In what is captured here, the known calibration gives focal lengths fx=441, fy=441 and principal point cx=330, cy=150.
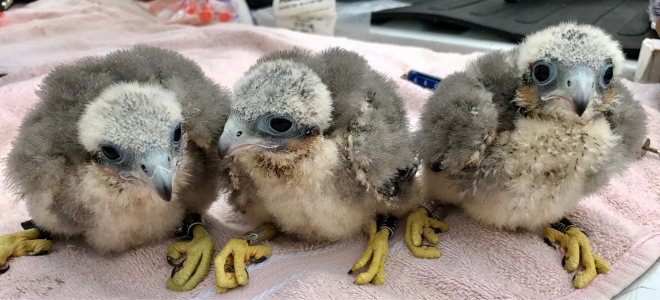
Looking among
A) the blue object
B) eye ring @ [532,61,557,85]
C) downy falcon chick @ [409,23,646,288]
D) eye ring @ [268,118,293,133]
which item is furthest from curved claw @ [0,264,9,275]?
the blue object

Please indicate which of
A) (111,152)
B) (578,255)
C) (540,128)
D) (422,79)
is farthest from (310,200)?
(422,79)

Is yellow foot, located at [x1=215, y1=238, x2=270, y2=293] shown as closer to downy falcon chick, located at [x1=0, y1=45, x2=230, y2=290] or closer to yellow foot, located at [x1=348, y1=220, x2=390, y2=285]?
downy falcon chick, located at [x1=0, y1=45, x2=230, y2=290]

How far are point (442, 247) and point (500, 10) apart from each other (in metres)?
1.77

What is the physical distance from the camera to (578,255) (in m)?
1.12

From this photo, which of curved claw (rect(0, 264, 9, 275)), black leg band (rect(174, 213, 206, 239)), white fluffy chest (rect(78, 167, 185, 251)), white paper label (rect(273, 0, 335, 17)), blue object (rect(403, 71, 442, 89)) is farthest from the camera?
white paper label (rect(273, 0, 335, 17))

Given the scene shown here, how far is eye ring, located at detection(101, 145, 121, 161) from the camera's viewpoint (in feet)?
3.02

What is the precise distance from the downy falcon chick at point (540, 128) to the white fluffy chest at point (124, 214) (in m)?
0.68

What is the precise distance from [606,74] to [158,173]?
998 mm

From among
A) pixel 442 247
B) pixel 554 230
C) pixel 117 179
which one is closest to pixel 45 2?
pixel 117 179

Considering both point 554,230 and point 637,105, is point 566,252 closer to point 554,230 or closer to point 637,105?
point 554,230

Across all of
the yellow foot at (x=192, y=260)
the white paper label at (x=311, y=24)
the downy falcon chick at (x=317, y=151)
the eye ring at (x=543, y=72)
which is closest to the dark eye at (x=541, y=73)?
the eye ring at (x=543, y=72)

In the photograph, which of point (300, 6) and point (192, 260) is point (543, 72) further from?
point (300, 6)

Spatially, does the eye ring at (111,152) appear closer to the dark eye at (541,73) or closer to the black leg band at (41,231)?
the black leg band at (41,231)

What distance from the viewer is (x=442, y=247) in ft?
3.93
